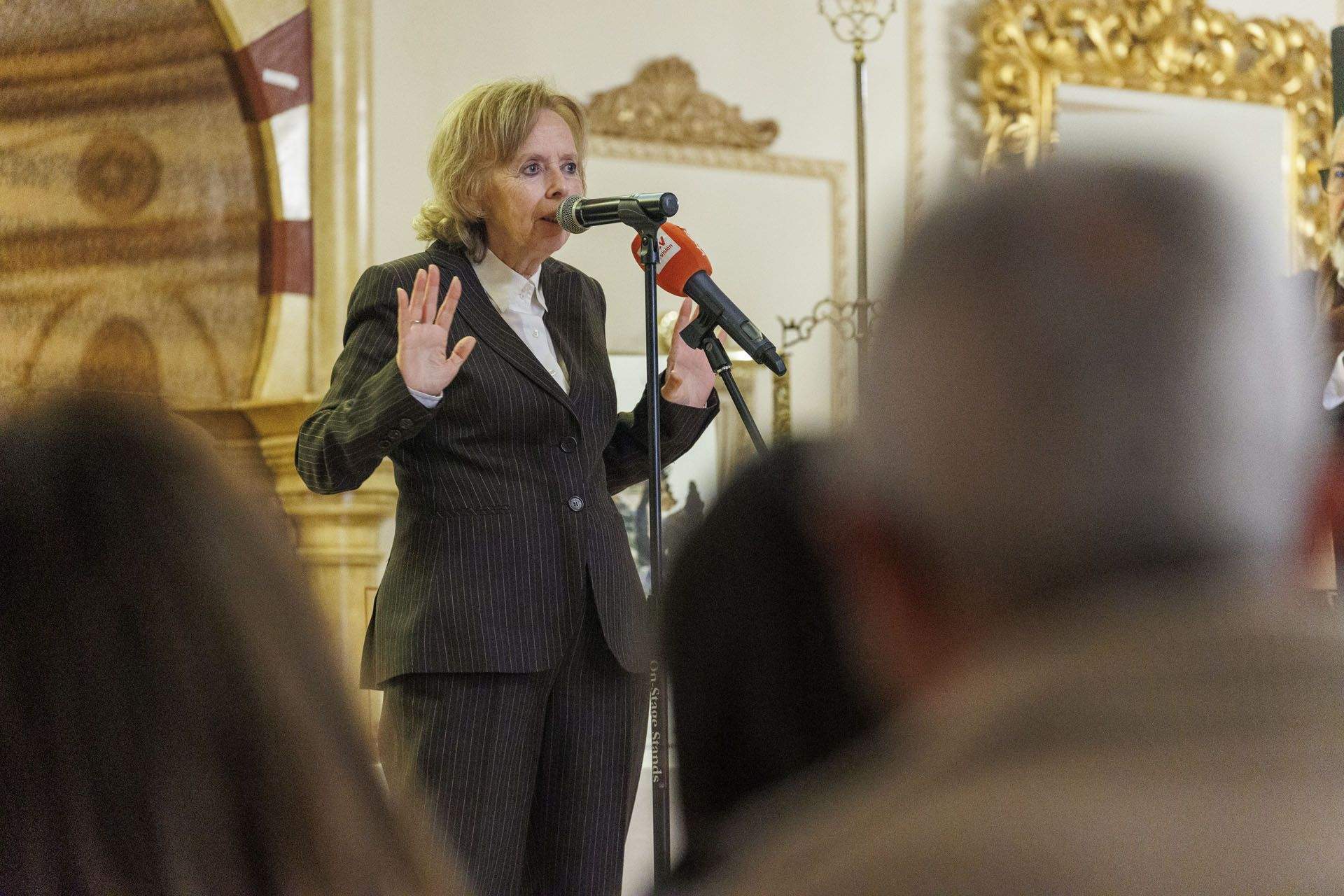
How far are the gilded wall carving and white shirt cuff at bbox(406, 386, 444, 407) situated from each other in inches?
61.0

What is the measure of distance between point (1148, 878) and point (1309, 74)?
511 cm

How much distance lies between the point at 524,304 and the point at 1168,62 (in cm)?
363

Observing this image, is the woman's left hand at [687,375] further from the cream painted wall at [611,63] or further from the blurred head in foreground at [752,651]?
the cream painted wall at [611,63]

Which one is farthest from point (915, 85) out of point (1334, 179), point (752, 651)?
point (752, 651)

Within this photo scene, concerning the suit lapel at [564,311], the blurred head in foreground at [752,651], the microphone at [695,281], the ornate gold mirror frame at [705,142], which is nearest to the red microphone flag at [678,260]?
the microphone at [695,281]

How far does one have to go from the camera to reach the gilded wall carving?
324 cm

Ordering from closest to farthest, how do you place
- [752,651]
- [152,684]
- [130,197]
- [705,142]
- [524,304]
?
[152,684], [752,651], [524,304], [130,197], [705,142]

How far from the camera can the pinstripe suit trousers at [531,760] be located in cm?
173

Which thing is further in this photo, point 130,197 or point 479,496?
point 130,197

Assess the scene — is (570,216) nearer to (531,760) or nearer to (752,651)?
(531,760)

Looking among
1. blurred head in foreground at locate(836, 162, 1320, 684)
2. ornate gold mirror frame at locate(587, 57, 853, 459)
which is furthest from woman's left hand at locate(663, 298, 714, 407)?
ornate gold mirror frame at locate(587, 57, 853, 459)

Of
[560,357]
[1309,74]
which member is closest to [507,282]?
[560,357]

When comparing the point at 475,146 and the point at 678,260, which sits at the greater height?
the point at 475,146

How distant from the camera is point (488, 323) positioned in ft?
5.99
